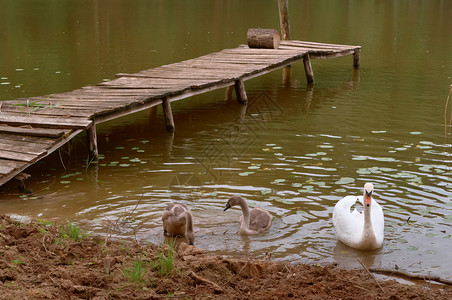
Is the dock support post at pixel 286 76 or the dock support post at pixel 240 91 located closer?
the dock support post at pixel 240 91

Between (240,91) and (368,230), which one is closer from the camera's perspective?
(368,230)

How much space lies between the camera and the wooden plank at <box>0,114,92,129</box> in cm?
1005

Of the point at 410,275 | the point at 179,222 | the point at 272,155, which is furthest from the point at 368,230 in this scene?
the point at 272,155

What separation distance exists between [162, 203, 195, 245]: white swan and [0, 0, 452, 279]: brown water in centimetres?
20

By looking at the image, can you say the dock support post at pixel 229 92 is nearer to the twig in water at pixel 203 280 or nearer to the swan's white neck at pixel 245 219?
the swan's white neck at pixel 245 219

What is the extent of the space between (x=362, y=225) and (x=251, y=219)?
53.4 inches

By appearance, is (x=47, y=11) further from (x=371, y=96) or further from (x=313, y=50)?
(x=371, y=96)

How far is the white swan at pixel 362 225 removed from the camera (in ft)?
23.9

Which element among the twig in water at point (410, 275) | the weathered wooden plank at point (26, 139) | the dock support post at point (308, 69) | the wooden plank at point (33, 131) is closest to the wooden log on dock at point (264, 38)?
the dock support post at point (308, 69)

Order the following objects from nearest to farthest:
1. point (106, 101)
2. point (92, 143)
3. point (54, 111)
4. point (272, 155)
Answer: point (92, 143)
point (54, 111)
point (272, 155)
point (106, 101)

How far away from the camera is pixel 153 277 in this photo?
217 inches

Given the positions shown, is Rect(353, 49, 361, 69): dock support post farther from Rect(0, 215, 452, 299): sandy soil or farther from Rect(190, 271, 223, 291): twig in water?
Rect(190, 271, 223, 291): twig in water

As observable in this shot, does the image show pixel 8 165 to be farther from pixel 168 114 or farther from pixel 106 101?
pixel 168 114

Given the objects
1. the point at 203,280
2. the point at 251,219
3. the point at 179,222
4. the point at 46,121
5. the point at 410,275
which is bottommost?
the point at 410,275
